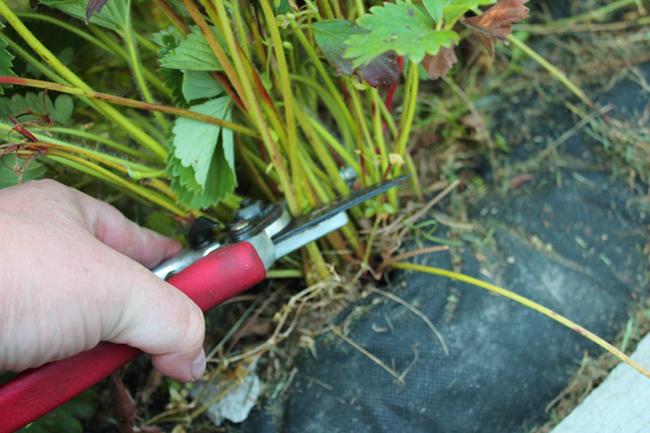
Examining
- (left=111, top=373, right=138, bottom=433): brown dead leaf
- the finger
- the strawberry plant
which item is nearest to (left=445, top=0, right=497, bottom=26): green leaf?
the strawberry plant

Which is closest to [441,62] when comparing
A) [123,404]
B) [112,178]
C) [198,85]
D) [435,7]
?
[435,7]

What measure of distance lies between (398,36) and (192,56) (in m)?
0.23

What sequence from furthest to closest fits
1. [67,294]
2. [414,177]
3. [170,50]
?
1. [414,177]
2. [170,50]
3. [67,294]

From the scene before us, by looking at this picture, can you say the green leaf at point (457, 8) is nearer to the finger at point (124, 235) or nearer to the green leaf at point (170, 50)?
the green leaf at point (170, 50)

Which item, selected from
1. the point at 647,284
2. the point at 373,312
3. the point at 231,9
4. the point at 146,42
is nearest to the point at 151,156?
the point at 146,42

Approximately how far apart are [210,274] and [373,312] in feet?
0.94

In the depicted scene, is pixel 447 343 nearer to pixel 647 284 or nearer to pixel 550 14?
pixel 647 284

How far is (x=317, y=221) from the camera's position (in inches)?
33.3

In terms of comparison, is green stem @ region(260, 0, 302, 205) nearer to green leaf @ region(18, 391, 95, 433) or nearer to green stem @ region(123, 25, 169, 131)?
green stem @ region(123, 25, 169, 131)

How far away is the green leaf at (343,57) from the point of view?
0.74m

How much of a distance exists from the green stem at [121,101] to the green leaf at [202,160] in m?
0.01

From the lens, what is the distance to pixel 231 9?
724 millimetres

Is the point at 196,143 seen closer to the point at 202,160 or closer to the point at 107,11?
the point at 202,160

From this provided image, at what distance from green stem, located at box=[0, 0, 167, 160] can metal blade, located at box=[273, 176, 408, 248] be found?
6.9 inches
